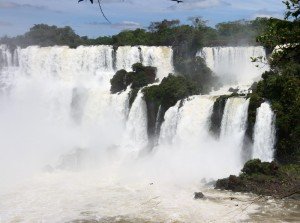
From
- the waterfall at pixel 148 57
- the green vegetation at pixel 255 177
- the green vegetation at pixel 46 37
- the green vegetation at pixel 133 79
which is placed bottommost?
the green vegetation at pixel 255 177

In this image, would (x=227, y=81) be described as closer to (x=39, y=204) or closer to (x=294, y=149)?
(x=294, y=149)

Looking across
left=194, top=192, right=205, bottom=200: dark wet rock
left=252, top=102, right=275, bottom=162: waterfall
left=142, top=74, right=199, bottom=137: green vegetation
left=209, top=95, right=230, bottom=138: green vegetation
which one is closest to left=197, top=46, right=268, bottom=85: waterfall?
left=142, top=74, right=199, bottom=137: green vegetation

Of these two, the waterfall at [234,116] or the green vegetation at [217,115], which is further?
the green vegetation at [217,115]

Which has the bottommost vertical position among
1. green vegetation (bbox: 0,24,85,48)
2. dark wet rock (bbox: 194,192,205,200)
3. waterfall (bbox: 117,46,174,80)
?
dark wet rock (bbox: 194,192,205,200)

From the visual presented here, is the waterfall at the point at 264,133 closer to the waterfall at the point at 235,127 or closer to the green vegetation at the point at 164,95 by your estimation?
the waterfall at the point at 235,127

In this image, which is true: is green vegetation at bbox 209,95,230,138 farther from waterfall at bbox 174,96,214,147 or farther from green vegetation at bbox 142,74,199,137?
green vegetation at bbox 142,74,199,137

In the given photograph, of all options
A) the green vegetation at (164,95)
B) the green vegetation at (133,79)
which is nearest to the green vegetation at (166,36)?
the green vegetation at (133,79)

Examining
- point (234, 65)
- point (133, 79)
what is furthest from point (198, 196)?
point (234, 65)
